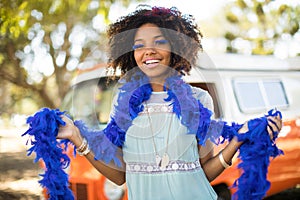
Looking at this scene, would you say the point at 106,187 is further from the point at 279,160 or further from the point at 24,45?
the point at 24,45

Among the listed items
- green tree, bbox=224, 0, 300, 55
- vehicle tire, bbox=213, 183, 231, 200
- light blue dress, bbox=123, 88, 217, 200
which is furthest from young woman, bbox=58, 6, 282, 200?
green tree, bbox=224, 0, 300, 55

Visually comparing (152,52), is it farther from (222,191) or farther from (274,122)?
(222,191)

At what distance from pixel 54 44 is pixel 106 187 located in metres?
6.11

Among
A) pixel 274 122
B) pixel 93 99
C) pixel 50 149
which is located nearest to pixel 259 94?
pixel 93 99

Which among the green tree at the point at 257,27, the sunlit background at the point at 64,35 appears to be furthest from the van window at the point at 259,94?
the green tree at the point at 257,27

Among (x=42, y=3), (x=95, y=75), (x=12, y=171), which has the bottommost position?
(x=12, y=171)

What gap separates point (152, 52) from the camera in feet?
5.19

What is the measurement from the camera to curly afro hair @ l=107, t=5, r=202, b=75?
163 centimetres

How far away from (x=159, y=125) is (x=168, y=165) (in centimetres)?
14

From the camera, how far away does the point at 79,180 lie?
3535 mm

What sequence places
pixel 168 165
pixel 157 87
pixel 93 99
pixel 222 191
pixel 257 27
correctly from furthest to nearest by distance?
pixel 257 27 → pixel 222 191 → pixel 93 99 → pixel 157 87 → pixel 168 165

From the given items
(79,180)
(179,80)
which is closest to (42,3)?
(79,180)

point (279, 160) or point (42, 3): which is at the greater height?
point (42, 3)

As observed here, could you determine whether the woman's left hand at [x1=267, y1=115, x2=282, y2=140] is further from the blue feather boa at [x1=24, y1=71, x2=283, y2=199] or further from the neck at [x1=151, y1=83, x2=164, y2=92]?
the neck at [x1=151, y1=83, x2=164, y2=92]
